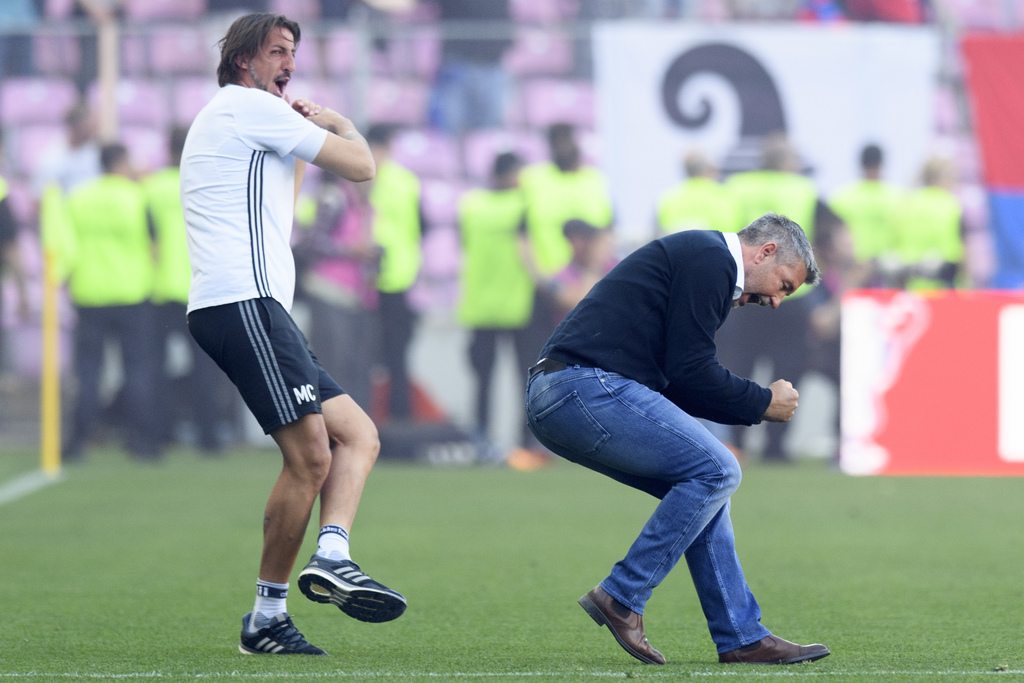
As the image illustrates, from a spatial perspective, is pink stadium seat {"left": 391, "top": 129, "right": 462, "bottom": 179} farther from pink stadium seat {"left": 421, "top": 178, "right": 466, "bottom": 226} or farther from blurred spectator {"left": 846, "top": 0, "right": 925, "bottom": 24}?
blurred spectator {"left": 846, "top": 0, "right": 925, "bottom": 24}

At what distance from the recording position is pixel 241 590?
5.66 m

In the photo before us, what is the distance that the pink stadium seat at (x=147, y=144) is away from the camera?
1298cm

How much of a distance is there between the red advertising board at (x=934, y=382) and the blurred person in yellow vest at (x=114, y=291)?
5396 millimetres

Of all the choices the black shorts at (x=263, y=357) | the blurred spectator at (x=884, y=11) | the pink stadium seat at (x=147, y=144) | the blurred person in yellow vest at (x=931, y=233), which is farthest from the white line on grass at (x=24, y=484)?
the blurred spectator at (x=884, y=11)

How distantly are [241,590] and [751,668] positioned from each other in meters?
2.38

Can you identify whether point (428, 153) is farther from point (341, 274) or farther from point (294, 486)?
point (294, 486)

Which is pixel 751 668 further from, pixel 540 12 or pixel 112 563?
pixel 540 12

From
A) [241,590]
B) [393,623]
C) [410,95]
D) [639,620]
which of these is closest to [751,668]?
[639,620]

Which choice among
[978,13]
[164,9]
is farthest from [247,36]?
[978,13]

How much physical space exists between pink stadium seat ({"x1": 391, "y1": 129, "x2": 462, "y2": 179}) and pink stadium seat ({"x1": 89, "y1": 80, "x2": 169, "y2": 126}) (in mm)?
2101

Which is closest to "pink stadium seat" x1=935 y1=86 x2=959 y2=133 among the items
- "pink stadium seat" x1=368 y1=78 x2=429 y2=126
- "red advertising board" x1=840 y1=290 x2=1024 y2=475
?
"red advertising board" x1=840 y1=290 x2=1024 y2=475

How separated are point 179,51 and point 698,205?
4.77 metres

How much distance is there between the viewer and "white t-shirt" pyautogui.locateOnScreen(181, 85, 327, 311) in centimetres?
410

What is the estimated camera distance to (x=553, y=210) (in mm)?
12344
